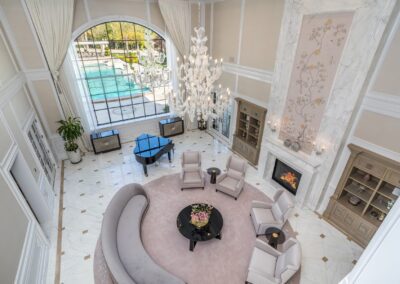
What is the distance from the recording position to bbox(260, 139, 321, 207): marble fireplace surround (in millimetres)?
5449

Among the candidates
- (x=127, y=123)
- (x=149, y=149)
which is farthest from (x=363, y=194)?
(x=127, y=123)

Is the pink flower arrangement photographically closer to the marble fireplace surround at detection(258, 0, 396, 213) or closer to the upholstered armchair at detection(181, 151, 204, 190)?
the upholstered armchair at detection(181, 151, 204, 190)

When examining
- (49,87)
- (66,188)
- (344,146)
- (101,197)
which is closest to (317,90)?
(344,146)

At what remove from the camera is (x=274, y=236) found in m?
4.70

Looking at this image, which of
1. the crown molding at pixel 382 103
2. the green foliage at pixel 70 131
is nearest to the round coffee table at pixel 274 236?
the crown molding at pixel 382 103

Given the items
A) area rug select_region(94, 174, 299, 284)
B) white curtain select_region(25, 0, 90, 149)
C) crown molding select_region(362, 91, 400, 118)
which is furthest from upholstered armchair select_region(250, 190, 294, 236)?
white curtain select_region(25, 0, 90, 149)

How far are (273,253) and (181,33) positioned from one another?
8.09 meters

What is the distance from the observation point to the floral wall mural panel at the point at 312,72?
4.36 metres

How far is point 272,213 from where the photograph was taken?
547cm

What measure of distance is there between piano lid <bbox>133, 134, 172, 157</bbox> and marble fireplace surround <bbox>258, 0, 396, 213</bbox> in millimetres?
3556

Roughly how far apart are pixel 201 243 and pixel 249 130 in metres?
4.30

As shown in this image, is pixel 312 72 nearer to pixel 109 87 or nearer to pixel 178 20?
pixel 178 20

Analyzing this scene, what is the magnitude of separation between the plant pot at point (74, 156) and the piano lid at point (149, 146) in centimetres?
233

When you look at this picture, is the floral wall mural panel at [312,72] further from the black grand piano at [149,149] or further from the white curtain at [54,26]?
the white curtain at [54,26]
